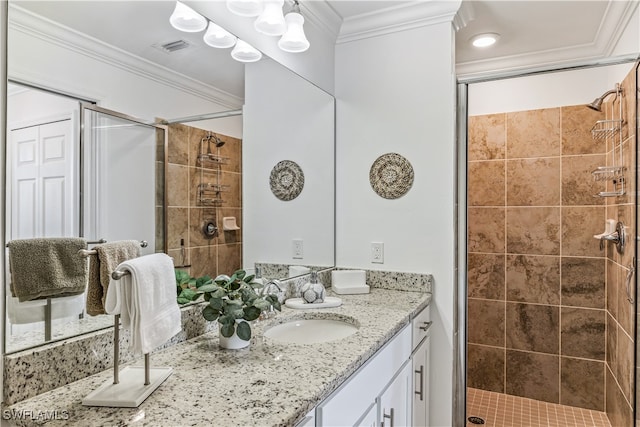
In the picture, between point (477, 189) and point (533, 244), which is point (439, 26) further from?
point (533, 244)

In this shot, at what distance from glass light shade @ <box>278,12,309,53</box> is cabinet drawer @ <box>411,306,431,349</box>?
54.0 inches

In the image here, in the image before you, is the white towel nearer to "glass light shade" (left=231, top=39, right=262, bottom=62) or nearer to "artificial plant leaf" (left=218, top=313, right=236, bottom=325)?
"artificial plant leaf" (left=218, top=313, right=236, bottom=325)

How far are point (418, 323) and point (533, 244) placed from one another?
57.1 inches

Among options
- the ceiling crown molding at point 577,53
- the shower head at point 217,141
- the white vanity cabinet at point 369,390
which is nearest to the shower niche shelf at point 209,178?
the shower head at point 217,141

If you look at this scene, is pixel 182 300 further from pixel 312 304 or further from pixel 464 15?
pixel 464 15

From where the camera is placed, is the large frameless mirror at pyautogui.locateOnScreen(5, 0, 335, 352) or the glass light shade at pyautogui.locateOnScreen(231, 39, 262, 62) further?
the glass light shade at pyautogui.locateOnScreen(231, 39, 262, 62)

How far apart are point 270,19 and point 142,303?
1.27 meters

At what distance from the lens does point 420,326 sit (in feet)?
6.36

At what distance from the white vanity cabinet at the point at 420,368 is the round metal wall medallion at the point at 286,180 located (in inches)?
34.8

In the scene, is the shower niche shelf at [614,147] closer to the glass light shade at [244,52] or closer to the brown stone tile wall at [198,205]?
the glass light shade at [244,52]

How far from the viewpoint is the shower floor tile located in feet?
8.34

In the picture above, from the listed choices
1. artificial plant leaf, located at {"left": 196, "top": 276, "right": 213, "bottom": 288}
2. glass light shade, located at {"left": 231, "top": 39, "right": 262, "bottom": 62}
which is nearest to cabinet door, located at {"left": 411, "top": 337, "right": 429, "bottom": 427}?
artificial plant leaf, located at {"left": 196, "top": 276, "right": 213, "bottom": 288}

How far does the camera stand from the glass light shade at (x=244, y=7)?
1521mm

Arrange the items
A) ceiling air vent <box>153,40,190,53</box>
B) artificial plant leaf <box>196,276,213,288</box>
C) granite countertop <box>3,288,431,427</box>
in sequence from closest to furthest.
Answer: granite countertop <box>3,288,431,427</box> < ceiling air vent <box>153,40,190,53</box> < artificial plant leaf <box>196,276,213,288</box>
